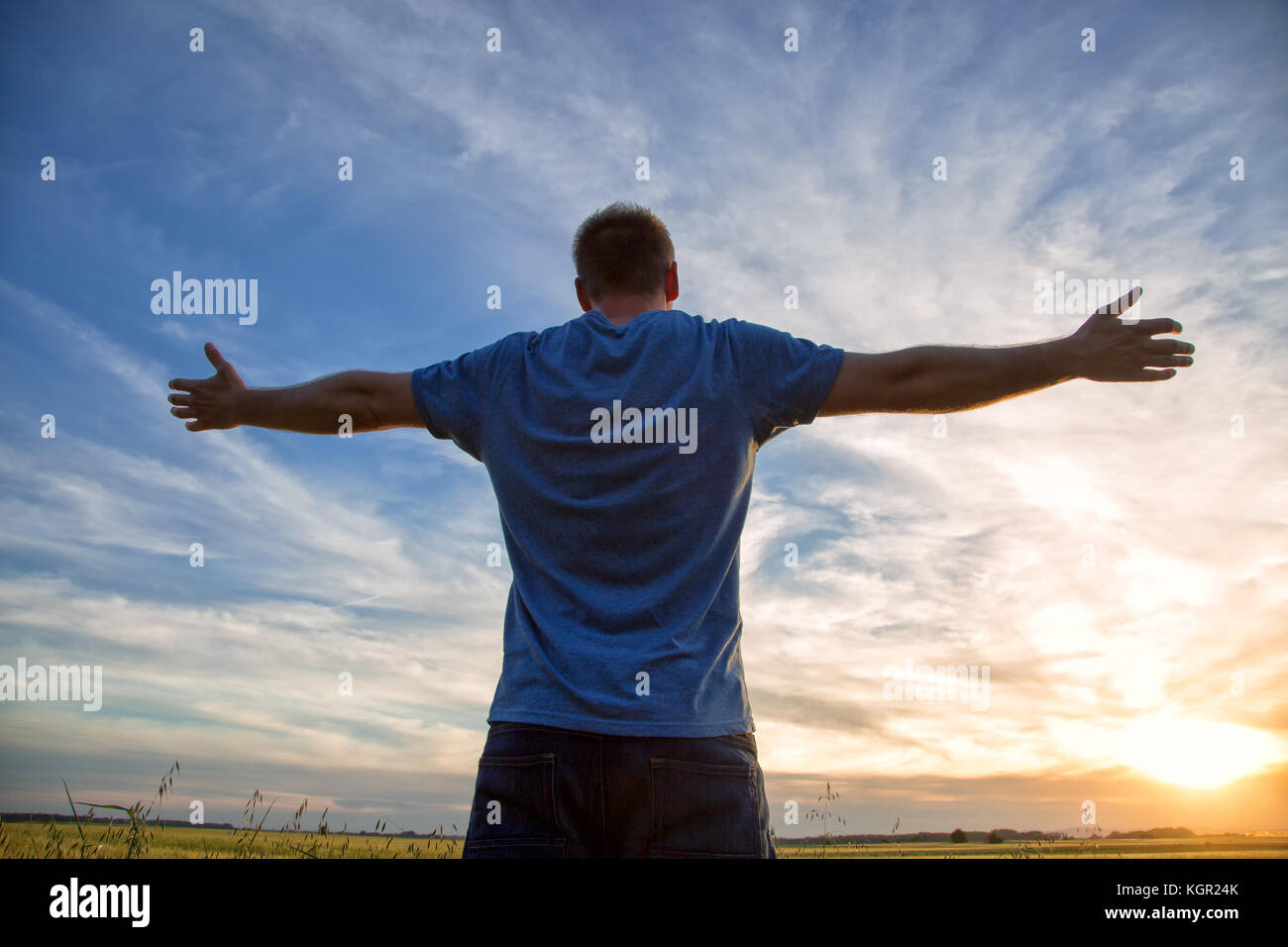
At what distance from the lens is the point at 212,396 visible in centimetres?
423

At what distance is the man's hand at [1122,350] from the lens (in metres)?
3.37

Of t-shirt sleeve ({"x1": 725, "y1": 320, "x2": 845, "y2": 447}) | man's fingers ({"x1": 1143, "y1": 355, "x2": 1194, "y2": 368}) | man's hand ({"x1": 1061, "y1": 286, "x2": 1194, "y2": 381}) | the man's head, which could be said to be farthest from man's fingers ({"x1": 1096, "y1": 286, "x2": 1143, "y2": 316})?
the man's head

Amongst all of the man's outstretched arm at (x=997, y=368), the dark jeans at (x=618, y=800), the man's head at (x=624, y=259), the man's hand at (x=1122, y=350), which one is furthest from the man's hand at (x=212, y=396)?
the man's hand at (x=1122, y=350)

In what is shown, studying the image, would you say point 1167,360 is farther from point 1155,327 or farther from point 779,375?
point 779,375

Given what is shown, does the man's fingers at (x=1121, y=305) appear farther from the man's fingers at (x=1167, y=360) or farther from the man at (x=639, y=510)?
the man's fingers at (x=1167, y=360)

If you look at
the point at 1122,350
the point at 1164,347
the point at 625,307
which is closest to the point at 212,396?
the point at 625,307

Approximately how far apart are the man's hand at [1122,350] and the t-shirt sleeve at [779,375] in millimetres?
1036

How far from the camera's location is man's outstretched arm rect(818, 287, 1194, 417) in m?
3.31

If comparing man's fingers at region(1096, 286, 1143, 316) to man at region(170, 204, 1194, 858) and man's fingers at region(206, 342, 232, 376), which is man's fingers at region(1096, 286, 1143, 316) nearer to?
man at region(170, 204, 1194, 858)

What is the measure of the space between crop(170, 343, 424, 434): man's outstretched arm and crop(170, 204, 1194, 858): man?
0.17ft
